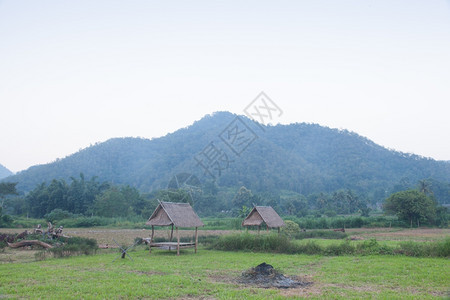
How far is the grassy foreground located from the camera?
8.45m

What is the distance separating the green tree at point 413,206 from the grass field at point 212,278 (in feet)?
94.0

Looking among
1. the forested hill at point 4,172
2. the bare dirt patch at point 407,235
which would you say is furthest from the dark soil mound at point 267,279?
the forested hill at point 4,172

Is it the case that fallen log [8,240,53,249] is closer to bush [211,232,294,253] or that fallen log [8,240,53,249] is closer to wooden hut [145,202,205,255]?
wooden hut [145,202,205,255]

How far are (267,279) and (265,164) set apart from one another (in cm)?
8762

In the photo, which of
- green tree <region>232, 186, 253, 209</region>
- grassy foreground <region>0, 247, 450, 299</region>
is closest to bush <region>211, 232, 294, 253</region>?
grassy foreground <region>0, 247, 450, 299</region>

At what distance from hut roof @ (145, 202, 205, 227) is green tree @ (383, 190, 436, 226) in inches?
1204

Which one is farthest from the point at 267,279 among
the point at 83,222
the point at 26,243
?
the point at 83,222

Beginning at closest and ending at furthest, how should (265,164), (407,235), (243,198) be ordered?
(407,235)
(243,198)
(265,164)

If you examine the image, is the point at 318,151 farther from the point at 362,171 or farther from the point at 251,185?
the point at 251,185

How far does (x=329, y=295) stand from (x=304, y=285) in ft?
4.28

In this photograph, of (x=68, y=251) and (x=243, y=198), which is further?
(x=243, y=198)

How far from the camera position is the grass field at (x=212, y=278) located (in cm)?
844

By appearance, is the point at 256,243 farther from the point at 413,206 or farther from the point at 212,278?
the point at 413,206

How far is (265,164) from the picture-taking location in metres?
97.2
